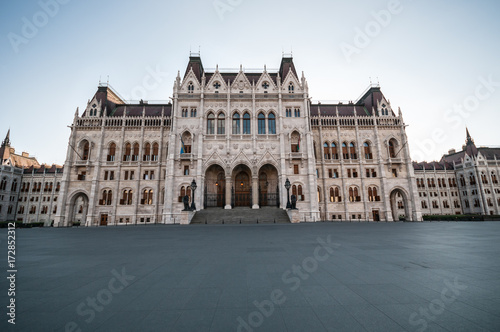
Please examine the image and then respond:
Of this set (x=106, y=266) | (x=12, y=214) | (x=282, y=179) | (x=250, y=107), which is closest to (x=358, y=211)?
(x=282, y=179)

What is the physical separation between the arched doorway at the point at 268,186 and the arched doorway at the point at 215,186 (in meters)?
5.85

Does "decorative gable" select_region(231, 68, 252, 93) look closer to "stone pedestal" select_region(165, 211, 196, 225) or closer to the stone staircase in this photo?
the stone staircase

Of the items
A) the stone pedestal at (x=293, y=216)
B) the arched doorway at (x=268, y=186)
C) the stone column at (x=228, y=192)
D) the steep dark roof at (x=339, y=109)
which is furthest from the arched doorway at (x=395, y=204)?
the stone column at (x=228, y=192)

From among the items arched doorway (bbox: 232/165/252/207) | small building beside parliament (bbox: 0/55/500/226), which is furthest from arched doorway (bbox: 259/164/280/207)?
arched doorway (bbox: 232/165/252/207)

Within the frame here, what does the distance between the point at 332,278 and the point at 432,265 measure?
2882 millimetres

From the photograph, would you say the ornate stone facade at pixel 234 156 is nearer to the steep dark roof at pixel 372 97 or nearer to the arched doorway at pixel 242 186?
the arched doorway at pixel 242 186

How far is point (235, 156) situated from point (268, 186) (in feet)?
23.3

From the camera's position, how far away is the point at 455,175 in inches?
2258

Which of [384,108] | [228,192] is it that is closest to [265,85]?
[228,192]

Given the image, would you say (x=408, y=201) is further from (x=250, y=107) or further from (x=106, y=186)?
(x=106, y=186)

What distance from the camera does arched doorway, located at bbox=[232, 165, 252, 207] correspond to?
34031 millimetres

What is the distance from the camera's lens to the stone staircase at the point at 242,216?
25672 millimetres

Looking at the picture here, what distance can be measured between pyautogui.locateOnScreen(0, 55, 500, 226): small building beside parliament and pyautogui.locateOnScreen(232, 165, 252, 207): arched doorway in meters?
0.16

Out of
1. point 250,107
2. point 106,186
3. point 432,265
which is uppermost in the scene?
point 250,107
